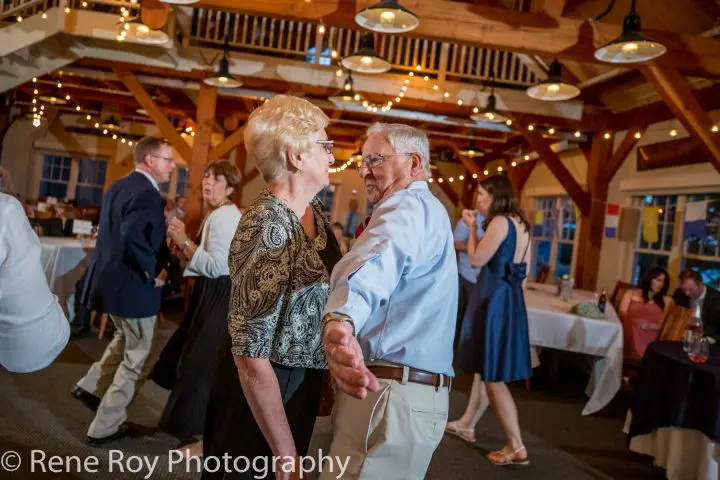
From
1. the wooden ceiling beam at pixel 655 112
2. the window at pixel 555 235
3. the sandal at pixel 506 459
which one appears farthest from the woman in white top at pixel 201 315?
the window at pixel 555 235

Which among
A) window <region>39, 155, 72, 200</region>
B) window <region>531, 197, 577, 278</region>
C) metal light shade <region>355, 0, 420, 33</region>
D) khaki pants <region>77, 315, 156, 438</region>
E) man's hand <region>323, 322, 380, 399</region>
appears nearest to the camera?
man's hand <region>323, 322, 380, 399</region>

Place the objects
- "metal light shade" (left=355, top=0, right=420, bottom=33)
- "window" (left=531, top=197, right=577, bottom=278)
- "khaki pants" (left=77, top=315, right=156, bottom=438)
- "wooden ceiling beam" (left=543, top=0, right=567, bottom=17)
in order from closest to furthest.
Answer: "khaki pants" (left=77, top=315, right=156, bottom=438) → "metal light shade" (left=355, top=0, right=420, bottom=33) → "wooden ceiling beam" (left=543, top=0, right=567, bottom=17) → "window" (left=531, top=197, right=577, bottom=278)

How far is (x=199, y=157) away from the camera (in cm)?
713

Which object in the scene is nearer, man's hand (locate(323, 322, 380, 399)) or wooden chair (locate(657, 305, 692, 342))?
man's hand (locate(323, 322, 380, 399))

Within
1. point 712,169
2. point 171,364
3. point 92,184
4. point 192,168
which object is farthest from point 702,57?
point 92,184

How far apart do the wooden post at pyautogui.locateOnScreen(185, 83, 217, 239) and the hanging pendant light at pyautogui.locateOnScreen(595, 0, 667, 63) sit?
4.86m

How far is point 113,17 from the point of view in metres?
6.34

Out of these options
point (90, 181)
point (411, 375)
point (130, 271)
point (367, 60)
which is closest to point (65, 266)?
point (130, 271)

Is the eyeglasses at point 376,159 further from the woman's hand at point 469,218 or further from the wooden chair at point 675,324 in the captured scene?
the wooden chair at point 675,324

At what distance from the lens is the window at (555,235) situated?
961cm

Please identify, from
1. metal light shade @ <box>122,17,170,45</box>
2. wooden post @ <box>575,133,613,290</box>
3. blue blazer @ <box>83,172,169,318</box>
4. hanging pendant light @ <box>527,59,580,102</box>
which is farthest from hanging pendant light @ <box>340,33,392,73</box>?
wooden post @ <box>575,133,613,290</box>

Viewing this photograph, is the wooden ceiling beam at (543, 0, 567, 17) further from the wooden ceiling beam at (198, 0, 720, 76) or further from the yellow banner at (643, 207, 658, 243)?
the yellow banner at (643, 207, 658, 243)

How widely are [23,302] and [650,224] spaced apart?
752 cm

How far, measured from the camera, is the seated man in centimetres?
439
